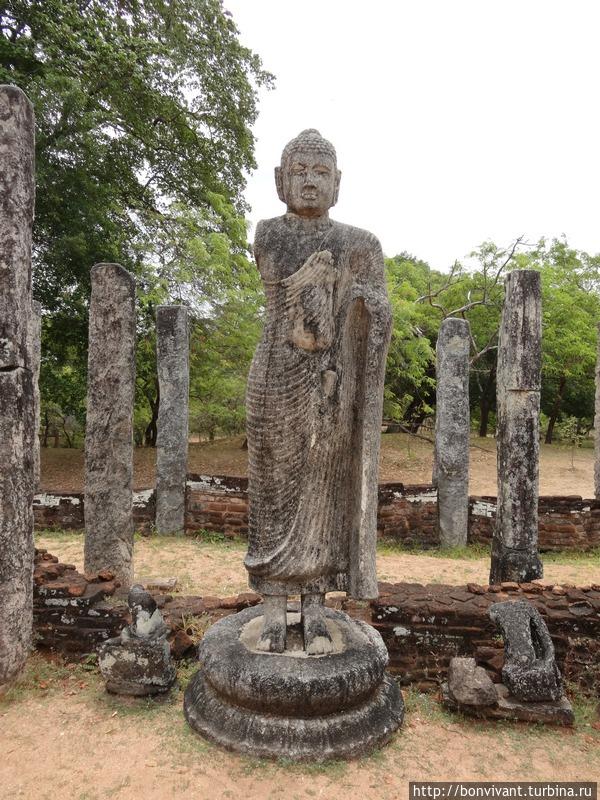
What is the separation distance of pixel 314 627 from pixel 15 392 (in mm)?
2672

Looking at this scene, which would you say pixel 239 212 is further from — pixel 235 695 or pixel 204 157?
pixel 235 695

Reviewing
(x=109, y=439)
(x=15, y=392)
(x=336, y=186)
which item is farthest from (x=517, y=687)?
(x=109, y=439)

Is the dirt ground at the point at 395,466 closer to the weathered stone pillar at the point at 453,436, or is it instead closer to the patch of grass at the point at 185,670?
the weathered stone pillar at the point at 453,436

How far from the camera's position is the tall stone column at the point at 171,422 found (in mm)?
9297

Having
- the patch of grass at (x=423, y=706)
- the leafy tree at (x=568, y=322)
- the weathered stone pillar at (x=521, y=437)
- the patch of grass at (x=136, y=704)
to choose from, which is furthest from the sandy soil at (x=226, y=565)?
the leafy tree at (x=568, y=322)

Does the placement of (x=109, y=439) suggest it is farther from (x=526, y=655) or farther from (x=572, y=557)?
(x=572, y=557)

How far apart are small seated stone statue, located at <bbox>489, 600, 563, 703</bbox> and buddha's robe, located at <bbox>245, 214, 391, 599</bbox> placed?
1300mm

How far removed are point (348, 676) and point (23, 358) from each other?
311 centimetres

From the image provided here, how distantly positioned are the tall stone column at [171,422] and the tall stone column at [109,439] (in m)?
3.23

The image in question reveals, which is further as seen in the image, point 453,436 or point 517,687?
point 453,436

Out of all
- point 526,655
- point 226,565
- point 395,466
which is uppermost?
point 526,655

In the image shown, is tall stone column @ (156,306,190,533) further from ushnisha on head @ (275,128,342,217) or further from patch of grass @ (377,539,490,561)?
ushnisha on head @ (275,128,342,217)

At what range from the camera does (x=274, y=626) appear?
3.34 metres

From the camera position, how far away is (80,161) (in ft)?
38.9
